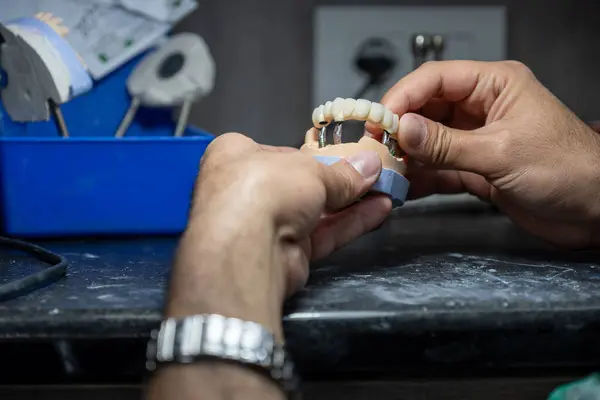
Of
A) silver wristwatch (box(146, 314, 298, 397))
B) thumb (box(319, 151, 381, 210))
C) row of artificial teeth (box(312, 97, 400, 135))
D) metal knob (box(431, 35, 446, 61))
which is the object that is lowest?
silver wristwatch (box(146, 314, 298, 397))

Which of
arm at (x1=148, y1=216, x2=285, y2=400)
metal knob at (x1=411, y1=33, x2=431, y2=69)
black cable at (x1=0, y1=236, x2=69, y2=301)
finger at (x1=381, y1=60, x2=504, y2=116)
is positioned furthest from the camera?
metal knob at (x1=411, y1=33, x2=431, y2=69)

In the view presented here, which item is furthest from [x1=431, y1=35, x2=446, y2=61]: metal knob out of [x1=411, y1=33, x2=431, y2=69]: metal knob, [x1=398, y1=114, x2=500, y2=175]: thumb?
[x1=398, y1=114, x2=500, y2=175]: thumb

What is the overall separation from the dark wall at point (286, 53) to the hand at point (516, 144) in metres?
0.45

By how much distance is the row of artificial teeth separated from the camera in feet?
2.13

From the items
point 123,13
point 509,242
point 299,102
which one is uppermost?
point 123,13

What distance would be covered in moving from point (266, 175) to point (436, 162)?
23 centimetres

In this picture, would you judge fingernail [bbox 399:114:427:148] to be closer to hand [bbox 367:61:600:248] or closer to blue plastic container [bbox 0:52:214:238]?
hand [bbox 367:61:600:248]

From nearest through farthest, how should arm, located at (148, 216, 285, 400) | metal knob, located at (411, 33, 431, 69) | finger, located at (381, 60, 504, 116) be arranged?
arm, located at (148, 216, 285, 400) → finger, located at (381, 60, 504, 116) → metal knob, located at (411, 33, 431, 69)

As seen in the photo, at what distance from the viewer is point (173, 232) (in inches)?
33.1

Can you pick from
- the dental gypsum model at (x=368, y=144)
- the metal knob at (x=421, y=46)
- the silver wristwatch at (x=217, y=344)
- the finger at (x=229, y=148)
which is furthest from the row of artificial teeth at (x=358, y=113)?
the metal knob at (x=421, y=46)

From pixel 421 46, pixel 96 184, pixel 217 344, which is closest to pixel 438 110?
pixel 421 46

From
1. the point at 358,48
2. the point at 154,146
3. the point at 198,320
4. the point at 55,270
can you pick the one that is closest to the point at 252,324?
the point at 198,320

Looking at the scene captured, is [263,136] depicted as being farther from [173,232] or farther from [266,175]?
[266,175]

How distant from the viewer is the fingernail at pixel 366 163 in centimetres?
62
